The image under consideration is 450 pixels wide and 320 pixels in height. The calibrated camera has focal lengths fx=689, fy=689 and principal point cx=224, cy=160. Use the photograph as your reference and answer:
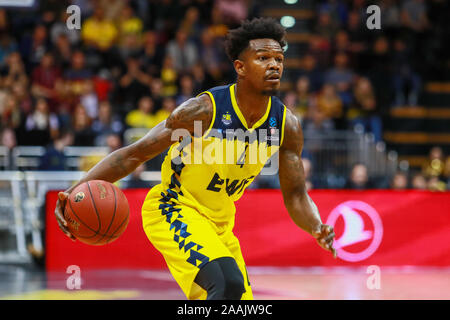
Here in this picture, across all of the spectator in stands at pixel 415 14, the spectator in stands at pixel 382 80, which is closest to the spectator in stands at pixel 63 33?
the spectator in stands at pixel 382 80

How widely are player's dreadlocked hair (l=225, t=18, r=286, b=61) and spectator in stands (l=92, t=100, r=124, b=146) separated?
6639 millimetres

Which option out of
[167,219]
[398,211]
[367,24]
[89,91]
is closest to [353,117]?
[367,24]

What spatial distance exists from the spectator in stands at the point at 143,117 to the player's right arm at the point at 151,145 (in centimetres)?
682

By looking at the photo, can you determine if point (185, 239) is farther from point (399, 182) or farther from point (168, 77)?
point (168, 77)

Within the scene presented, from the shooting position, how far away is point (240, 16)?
14.2m

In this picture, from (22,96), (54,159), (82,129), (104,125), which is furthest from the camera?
(22,96)

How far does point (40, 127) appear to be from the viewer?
441 inches

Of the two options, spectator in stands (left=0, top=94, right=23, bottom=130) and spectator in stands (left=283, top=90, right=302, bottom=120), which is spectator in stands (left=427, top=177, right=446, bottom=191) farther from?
spectator in stands (left=0, top=94, right=23, bottom=130)

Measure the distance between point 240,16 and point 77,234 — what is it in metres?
10.3

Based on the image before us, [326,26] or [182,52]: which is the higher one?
[326,26]

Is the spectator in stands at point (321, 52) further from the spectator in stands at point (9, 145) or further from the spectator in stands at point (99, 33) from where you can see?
the spectator in stands at point (9, 145)

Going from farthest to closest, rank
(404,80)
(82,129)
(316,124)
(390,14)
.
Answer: (390,14)
(404,80)
(316,124)
(82,129)

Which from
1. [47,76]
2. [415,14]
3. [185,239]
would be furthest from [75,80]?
[185,239]

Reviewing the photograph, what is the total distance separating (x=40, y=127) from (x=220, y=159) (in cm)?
731
